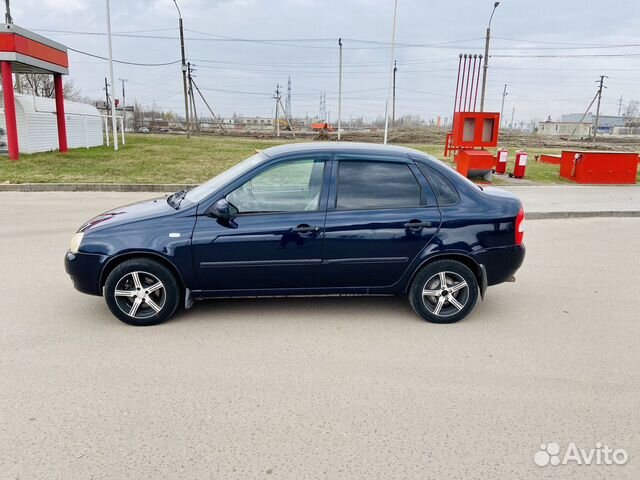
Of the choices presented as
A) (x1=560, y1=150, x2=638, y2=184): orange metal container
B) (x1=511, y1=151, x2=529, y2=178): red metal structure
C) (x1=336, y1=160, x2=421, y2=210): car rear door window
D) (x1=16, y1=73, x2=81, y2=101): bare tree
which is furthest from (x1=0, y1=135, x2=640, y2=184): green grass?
(x1=16, y1=73, x2=81, y2=101): bare tree

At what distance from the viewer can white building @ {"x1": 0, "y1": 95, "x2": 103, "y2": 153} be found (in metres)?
18.6

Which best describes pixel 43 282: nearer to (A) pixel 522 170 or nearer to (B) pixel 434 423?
(B) pixel 434 423

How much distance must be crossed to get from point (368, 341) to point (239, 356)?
3.58 ft

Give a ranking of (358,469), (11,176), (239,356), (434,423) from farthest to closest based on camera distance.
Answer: (11,176) < (239,356) < (434,423) < (358,469)

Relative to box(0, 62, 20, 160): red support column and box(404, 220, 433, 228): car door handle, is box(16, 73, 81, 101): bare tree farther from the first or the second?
box(404, 220, 433, 228): car door handle

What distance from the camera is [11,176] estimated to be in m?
13.4

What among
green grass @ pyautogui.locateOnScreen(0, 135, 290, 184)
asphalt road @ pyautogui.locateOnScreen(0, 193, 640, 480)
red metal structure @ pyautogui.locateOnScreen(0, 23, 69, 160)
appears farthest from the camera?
red metal structure @ pyautogui.locateOnScreen(0, 23, 69, 160)

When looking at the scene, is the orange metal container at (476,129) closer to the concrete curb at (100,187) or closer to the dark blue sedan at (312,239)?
the concrete curb at (100,187)

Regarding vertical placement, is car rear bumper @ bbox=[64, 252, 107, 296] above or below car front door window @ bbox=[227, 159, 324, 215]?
below

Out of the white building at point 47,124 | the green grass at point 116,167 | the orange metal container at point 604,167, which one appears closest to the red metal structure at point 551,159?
the orange metal container at point 604,167

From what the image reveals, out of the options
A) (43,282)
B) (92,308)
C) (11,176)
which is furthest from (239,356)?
(11,176)

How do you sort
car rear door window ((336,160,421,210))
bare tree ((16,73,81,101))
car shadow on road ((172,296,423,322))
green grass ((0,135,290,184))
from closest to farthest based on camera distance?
car rear door window ((336,160,421,210)), car shadow on road ((172,296,423,322)), green grass ((0,135,290,184)), bare tree ((16,73,81,101))

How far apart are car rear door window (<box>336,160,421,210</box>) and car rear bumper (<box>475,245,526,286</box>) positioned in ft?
2.66

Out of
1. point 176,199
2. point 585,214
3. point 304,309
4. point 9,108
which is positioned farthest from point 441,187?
point 9,108
